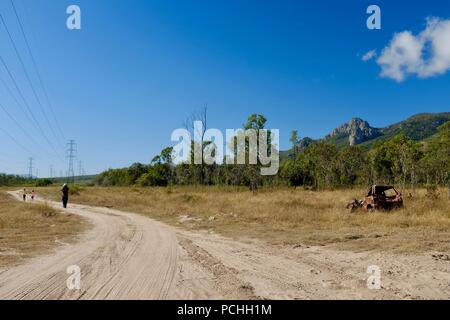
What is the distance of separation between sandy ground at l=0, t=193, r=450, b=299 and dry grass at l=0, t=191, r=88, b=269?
0.68m

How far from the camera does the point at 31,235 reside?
13078mm

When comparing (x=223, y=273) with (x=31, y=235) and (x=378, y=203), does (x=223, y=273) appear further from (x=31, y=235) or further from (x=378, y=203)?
(x=378, y=203)

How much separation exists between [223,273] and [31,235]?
8.87 meters

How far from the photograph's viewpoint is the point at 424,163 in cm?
5397

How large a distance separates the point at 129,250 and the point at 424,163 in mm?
54010

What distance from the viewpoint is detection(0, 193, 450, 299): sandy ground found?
5918 millimetres

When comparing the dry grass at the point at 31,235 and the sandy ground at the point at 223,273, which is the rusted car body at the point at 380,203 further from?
the dry grass at the point at 31,235

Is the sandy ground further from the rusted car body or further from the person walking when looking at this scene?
the person walking

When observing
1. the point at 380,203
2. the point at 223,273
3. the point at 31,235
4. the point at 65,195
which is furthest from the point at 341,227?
the point at 65,195

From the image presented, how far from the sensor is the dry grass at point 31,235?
9617mm

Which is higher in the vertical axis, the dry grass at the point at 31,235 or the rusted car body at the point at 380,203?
the rusted car body at the point at 380,203

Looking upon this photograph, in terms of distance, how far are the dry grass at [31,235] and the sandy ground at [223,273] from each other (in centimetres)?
68

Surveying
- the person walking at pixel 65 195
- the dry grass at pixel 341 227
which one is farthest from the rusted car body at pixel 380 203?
the person walking at pixel 65 195


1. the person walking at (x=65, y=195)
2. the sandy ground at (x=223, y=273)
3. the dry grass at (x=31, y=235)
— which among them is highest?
the person walking at (x=65, y=195)
